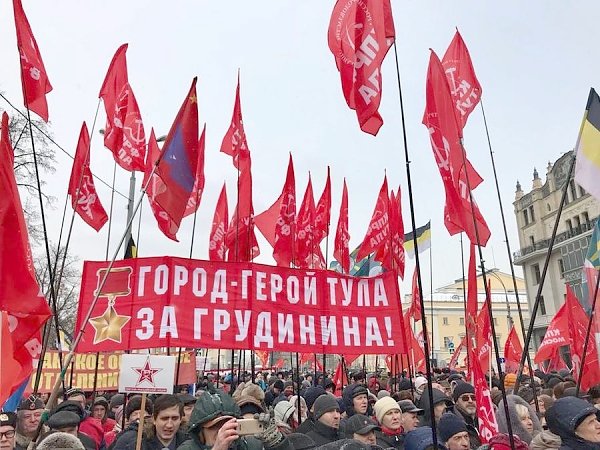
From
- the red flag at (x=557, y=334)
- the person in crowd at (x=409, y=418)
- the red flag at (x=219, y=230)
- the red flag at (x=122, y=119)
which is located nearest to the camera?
the person in crowd at (x=409, y=418)

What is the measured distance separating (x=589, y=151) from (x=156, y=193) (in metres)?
4.45

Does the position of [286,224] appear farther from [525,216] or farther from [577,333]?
[525,216]

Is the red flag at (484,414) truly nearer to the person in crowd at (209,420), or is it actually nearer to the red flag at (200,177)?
the person in crowd at (209,420)

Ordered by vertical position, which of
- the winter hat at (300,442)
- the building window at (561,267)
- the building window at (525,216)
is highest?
the building window at (525,216)

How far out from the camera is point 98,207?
969 cm

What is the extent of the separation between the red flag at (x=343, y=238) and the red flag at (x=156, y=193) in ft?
15.3

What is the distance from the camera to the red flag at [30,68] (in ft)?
22.5

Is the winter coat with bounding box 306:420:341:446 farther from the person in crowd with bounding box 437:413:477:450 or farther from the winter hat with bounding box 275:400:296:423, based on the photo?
the person in crowd with bounding box 437:413:477:450

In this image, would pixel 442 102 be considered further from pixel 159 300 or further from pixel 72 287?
pixel 72 287

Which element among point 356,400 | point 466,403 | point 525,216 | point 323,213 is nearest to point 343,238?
point 323,213

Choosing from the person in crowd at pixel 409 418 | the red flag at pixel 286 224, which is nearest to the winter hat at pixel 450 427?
the person in crowd at pixel 409 418

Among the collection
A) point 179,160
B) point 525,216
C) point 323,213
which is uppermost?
point 525,216

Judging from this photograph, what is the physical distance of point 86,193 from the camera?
9734mm

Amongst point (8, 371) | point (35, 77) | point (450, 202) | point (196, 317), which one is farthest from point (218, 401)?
point (35, 77)
